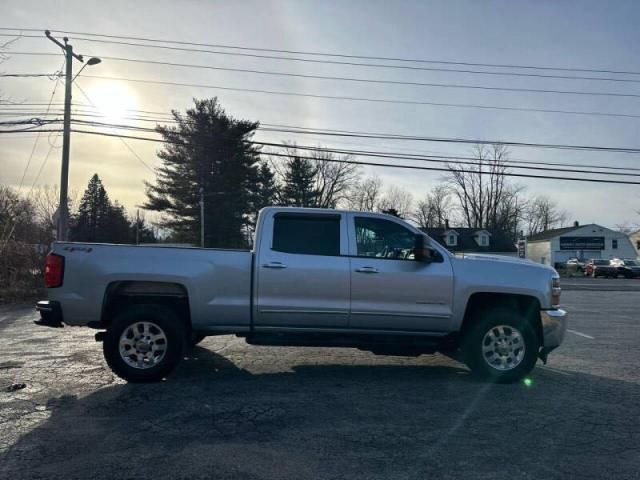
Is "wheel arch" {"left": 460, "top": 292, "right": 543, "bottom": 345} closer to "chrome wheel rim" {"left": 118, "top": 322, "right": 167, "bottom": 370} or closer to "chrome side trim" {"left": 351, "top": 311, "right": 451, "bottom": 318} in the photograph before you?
"chrome side trim" {"left": 351, "top": 311, "right": 451, "bottom": 318}

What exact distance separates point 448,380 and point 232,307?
2.82m

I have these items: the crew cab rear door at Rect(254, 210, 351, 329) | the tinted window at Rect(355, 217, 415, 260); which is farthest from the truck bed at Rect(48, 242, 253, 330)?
the tinted window at Rect(355, 217, 415, 260)

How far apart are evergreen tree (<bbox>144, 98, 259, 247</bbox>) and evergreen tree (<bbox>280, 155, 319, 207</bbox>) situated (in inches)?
498

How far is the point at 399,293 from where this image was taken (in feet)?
20.8

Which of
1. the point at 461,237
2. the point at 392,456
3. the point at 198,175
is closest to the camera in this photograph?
the point at 392,456

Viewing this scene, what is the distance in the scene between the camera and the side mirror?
629cm

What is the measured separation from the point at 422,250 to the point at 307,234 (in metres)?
1.41

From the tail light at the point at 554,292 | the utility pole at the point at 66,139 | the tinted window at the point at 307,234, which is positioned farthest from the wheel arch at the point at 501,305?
the utility pole at the point at 66,139

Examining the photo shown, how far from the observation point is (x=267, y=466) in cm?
390

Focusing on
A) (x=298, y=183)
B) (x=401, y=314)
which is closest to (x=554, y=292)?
(x=401, y=314)

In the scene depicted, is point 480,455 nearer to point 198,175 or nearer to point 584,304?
point 584,304

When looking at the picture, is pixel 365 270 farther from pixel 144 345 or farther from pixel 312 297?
pixel 144 345

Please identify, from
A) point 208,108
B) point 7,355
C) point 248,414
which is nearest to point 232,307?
point 248,414

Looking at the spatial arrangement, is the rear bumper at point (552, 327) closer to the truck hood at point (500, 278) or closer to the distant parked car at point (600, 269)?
the truck hood at point (500, 278)
